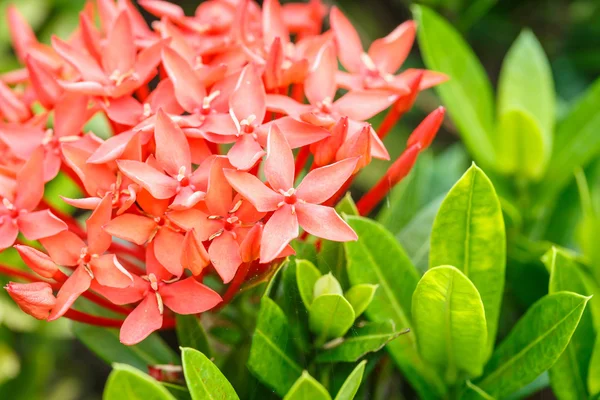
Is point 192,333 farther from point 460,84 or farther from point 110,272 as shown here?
point 460,84

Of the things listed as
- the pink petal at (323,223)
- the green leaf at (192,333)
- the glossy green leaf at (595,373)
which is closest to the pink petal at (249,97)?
the pink petal at (323,223)

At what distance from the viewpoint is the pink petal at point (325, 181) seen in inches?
23.9

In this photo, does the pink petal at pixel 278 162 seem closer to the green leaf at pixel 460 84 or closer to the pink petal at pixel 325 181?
the pink petal at pixel 325 181

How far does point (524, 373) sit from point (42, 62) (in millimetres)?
659

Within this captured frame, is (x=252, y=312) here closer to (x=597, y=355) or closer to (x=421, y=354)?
(x=421, y=354)

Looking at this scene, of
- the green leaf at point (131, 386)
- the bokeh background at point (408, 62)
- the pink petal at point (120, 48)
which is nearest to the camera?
the green leaf at point (131, 386)

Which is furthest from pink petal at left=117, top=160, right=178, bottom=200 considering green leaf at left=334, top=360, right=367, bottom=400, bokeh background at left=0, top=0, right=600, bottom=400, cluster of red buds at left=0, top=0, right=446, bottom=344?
bokeh background at left=0, top=0, right=600, bottom=400

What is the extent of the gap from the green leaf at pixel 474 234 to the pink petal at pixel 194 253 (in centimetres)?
23

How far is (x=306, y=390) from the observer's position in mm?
558

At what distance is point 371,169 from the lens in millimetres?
1334

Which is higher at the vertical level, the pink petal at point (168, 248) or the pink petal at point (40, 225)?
the pink petal at point (168, 248)

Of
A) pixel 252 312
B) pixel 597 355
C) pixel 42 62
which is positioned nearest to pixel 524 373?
pixel 597 355

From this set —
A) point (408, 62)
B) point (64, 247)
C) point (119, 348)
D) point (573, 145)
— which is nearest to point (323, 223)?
point (64, 247)

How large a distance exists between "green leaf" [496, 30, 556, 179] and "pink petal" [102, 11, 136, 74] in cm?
53
